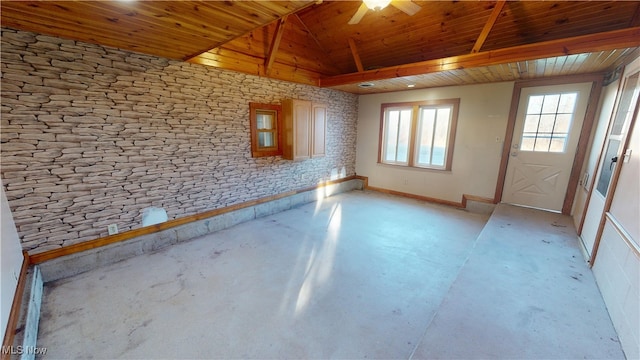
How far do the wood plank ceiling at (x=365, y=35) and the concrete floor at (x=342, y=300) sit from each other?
7.45ft

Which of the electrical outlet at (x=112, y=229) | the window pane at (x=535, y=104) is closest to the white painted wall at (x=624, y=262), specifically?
the window pane at (x=535, y=104)

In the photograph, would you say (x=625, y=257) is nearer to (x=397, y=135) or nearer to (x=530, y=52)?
(x=530, y=52)

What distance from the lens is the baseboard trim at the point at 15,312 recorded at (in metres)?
1.44

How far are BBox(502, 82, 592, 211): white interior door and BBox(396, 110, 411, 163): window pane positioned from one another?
1.90 meters

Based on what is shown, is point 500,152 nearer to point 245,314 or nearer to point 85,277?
point 245,314

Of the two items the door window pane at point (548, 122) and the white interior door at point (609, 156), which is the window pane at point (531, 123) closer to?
the door window pane at point (548, 122)

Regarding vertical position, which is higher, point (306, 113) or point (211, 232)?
point (306, 113)

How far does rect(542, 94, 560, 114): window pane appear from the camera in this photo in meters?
3.76

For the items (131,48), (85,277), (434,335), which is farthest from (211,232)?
(434,335)

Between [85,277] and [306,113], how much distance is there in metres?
3.71

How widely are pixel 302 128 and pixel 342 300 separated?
306 cm

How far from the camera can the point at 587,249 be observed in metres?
2.64

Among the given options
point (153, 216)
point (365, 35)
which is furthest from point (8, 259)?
point (365, 35)

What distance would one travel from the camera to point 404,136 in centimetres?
552
